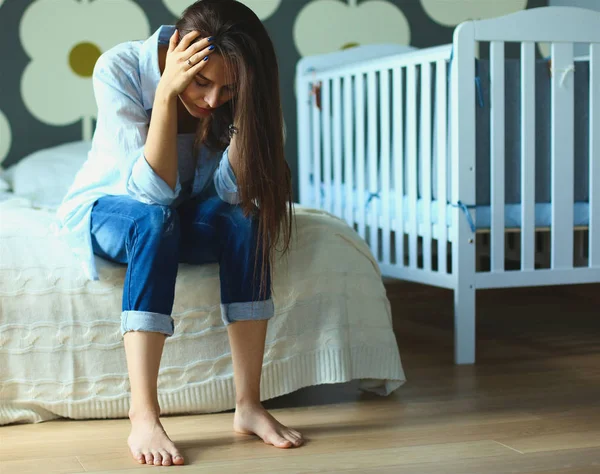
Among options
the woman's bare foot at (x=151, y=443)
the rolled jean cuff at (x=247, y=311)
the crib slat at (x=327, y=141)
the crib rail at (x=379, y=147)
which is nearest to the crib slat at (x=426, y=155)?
the crib rail at (x=379, y=147)

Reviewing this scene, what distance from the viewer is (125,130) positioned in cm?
148

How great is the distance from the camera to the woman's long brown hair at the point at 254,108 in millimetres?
1349

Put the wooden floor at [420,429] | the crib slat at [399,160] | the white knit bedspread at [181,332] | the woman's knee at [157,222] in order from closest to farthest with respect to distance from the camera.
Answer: the wooden floor at [420,429] < the woman's knee at [157,222] < the white knit bedspread at [181,332] < the crib slat at [399,160]

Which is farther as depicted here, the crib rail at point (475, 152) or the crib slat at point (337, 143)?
the crib slat at point (337, 143)

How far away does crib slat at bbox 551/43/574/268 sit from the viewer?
6.77 ft

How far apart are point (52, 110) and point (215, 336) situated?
5.48 feet

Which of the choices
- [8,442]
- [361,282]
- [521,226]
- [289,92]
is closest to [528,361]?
[521,226]

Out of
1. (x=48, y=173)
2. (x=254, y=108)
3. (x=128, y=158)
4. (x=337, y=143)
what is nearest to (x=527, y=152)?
(x=337, y=143)

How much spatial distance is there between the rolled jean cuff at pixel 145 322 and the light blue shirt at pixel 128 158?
20cm

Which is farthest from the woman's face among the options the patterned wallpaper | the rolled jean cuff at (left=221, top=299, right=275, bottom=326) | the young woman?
the patterned wallpaper

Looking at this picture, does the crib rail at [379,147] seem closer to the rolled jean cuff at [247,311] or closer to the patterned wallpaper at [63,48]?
the patterned wallpaper at [63,48]

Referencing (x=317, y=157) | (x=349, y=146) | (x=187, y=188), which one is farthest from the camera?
(x=317, y=157)

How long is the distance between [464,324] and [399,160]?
524 mm

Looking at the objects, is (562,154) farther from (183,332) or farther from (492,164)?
(183,332)
